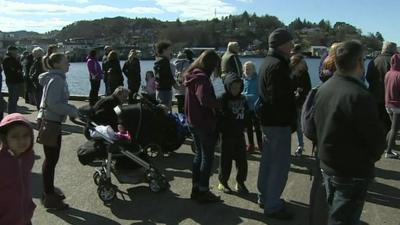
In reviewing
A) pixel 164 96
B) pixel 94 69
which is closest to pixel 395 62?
pixel 164 96

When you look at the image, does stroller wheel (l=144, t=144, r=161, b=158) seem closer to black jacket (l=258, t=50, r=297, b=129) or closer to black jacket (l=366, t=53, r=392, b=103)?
black jacket (l=258, t=50, r=297, b=129)

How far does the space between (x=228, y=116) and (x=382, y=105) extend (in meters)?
3.43

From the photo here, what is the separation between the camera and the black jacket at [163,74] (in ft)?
29.7

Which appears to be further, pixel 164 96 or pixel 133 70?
pixel 133 70

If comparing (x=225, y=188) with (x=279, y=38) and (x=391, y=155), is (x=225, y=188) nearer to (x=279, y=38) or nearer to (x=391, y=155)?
(x=279, y=38)

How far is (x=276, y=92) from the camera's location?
522 centimetres

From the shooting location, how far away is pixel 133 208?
588cm

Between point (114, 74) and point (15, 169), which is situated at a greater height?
point (114, 74)

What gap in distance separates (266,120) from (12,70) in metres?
7.92

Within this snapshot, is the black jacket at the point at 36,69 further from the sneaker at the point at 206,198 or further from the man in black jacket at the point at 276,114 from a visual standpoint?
the man in black jacket at the point at 276,114

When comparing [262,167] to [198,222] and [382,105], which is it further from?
[382,105]

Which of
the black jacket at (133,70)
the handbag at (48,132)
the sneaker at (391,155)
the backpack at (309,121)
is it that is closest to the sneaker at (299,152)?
the sneaker at (391,155)

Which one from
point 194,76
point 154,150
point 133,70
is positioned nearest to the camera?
point 194,76

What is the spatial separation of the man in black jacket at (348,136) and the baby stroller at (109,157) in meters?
2.98
